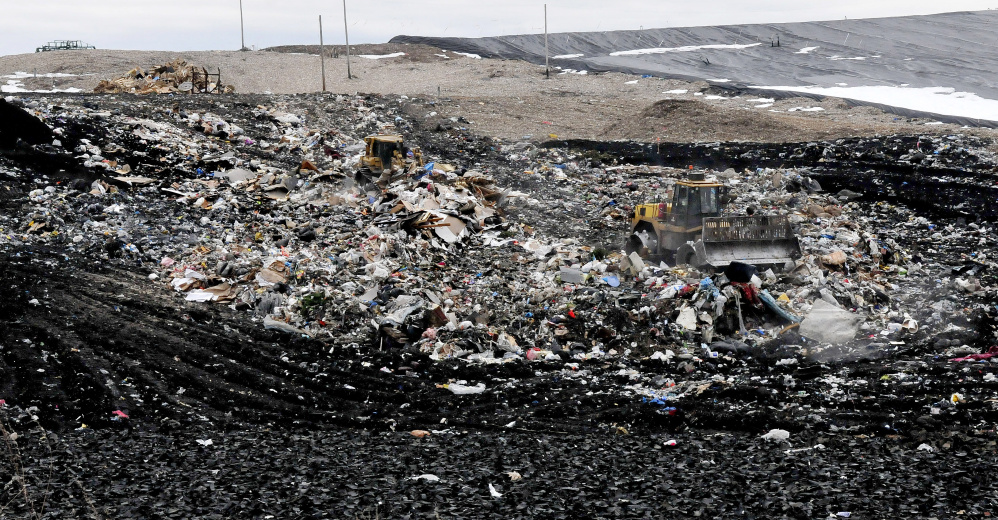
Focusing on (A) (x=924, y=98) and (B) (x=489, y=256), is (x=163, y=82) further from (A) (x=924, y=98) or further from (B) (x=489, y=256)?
(A) (x=924, y=98)

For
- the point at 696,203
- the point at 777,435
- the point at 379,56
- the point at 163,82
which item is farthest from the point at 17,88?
the point at 777,435

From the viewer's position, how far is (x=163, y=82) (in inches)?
916

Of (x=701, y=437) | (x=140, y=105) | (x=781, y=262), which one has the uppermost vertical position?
(x=140, y=105)

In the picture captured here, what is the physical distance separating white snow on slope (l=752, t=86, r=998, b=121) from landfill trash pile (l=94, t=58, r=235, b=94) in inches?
670

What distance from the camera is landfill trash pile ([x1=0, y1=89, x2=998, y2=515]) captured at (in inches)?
274

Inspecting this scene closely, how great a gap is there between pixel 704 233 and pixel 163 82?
18731 millimetres

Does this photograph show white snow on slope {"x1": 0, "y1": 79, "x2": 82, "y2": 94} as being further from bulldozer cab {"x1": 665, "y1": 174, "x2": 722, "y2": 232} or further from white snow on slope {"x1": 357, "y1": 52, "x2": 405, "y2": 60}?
bulldozer cab {"x1": 665, "y1": 174, "x2": 722, "y2": 232}

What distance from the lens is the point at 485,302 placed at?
9.95 m

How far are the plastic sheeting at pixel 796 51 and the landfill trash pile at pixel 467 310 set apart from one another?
10.0 metres

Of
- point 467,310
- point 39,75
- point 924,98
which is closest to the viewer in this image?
point 467,310

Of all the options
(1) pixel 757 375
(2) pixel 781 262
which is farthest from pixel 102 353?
(2) pixel 781 262

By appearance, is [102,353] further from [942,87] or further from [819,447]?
[942,87]

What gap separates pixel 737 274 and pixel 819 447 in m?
3.33

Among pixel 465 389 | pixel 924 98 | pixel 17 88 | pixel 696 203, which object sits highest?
pixel 17 88
